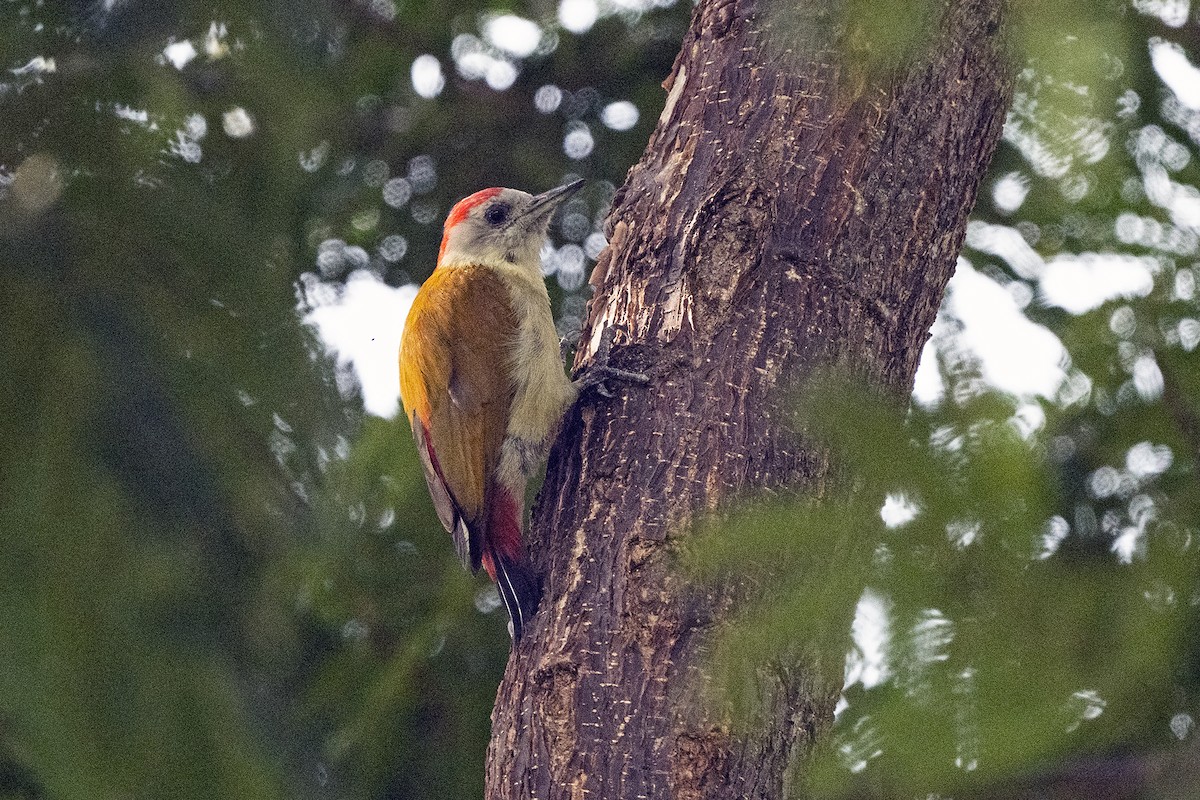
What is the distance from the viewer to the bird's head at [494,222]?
4.88 metres

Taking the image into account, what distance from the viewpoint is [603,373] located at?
3.23m

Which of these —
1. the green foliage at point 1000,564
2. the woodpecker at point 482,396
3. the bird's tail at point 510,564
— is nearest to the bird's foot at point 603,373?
the woodpecker at point 482,396

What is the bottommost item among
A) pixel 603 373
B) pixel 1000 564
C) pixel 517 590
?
pixel 1000 564

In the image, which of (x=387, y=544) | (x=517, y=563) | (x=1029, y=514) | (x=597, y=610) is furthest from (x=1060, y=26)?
(x=387, y=544)

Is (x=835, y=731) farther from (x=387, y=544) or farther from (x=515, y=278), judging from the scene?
(x=515, y=278)

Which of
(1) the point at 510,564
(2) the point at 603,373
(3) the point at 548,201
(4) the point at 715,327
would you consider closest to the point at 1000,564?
(4) the point at 715,327

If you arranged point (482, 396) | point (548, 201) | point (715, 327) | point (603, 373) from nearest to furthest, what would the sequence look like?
point (715, 327) → point (603, 373) → point (482, 396) → point (548, 201)

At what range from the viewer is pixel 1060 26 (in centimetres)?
142

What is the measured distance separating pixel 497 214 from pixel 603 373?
1.88m

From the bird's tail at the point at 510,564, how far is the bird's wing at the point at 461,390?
0.19 feet

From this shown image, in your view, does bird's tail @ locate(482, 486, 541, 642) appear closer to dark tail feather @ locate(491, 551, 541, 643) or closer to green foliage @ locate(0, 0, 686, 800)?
dark tail feather @ locate(491, 551, 541, 643)

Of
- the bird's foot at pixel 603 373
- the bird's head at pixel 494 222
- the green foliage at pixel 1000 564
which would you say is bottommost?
the green foliage at pixel 1000 564

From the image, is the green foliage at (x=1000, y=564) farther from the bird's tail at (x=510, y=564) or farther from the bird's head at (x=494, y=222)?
the bird's head at (x=494, y=222)

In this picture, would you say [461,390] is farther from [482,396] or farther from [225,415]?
[225,415]
